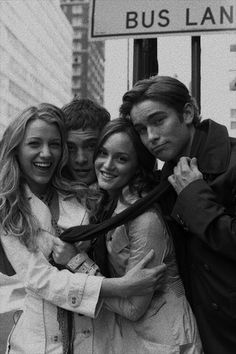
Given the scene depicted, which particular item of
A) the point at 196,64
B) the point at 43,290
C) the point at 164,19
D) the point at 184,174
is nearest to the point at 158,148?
the point at 184,174

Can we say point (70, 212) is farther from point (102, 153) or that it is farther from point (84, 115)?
point (84, 115)

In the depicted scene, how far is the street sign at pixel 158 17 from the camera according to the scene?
3.25 meters

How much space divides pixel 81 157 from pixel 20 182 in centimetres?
39

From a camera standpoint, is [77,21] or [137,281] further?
[77,21]

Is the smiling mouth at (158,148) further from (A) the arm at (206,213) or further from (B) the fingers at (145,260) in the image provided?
(B) the fingers at (145,260)

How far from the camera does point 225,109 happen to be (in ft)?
185

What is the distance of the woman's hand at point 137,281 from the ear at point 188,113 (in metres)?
0.63

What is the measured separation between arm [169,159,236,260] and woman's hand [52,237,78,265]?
513 millimetres

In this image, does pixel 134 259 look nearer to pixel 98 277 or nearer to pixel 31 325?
pixel 98 277

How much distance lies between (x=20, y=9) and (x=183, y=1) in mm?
71703

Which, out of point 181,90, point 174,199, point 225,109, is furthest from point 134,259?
point 225,109

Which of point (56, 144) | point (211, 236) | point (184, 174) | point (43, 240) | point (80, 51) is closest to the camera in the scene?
point (211, 236)

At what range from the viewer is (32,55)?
248 feet

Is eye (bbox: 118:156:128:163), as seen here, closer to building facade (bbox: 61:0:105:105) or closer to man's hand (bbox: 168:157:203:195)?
man's hand (bbox: 168:157:203:195)
